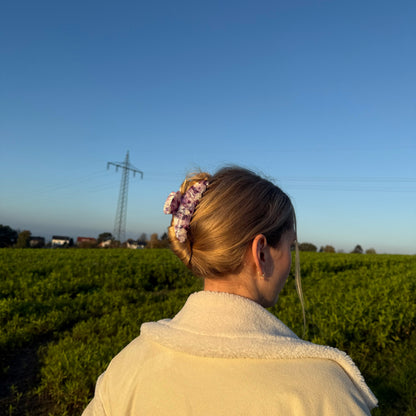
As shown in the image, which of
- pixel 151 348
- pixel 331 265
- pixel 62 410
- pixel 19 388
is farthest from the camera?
pixel 331 265

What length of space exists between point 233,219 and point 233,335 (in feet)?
1.27

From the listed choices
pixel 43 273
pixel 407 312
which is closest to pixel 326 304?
pixel 407 312

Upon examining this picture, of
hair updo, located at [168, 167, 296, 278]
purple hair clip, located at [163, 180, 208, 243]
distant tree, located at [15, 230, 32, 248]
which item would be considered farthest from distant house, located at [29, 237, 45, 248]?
hair updo, located at [168, 167, 296, 278]

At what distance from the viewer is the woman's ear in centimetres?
142

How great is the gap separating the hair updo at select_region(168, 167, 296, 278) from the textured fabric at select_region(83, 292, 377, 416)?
13 centimetres

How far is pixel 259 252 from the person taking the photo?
4.74 feet

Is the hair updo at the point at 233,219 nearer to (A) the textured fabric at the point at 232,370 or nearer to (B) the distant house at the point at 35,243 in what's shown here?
(A) the textured fabric at the point at 232,370

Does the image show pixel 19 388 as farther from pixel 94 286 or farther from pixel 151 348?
pixel 94 286

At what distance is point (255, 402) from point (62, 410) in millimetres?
3833

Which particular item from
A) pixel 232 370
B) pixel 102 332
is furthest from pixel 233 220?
pixel 102 332

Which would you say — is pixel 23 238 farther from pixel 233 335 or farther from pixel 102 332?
pixel 233 335

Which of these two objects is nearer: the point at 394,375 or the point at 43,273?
the point at 394,375

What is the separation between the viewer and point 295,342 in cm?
121

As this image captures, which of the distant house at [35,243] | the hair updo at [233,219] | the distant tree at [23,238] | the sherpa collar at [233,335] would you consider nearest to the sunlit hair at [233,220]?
the hair updo at [233,219]
